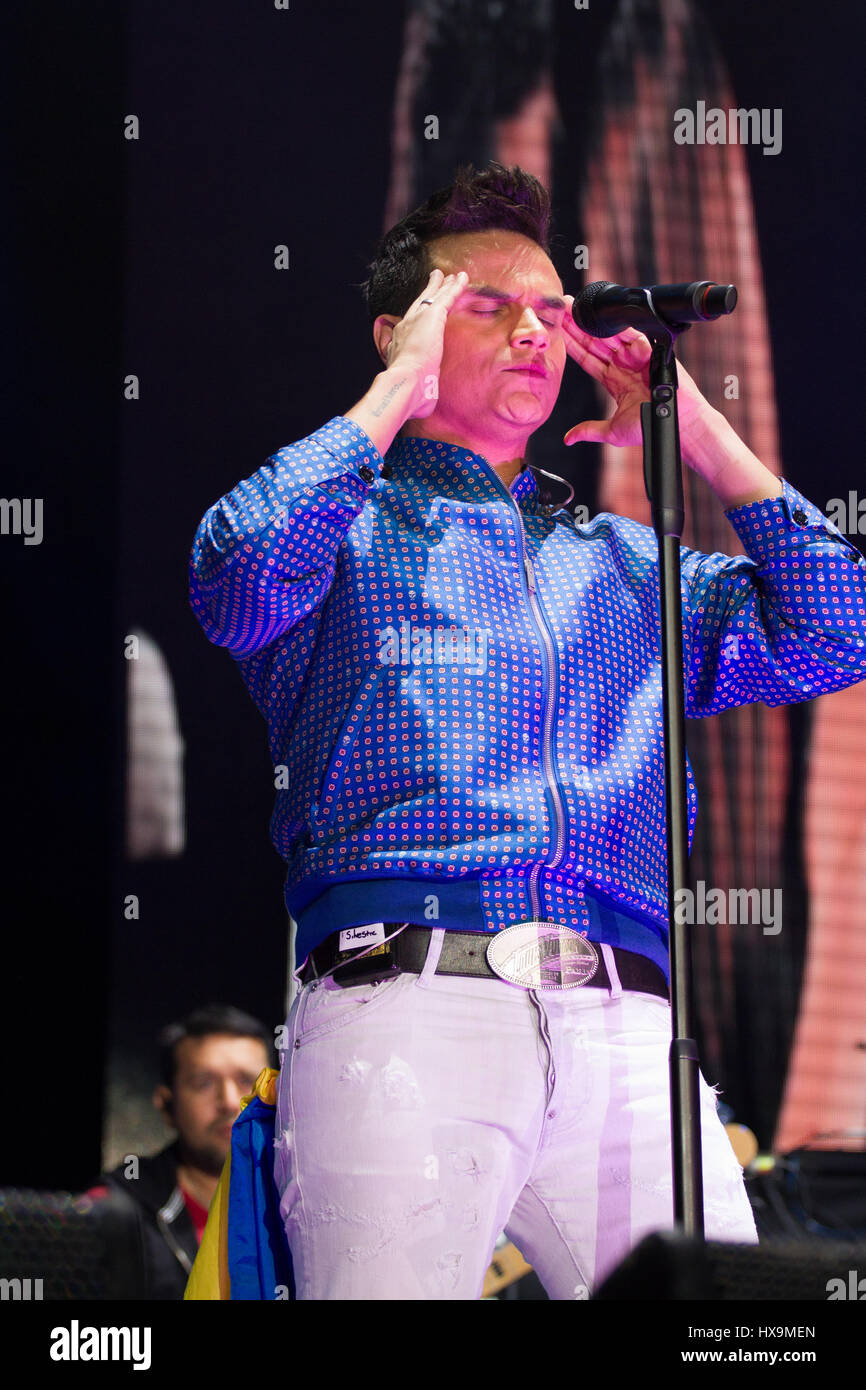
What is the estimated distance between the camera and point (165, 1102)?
326 cm

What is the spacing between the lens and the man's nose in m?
2.07

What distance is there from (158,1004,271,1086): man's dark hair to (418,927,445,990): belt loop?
5.52ft

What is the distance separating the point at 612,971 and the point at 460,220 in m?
1.08

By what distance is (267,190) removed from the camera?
3.48m

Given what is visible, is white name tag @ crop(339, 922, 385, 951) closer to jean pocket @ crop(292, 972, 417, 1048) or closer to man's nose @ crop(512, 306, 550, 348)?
jean pocket @ crop(292, 972, 417, 1048)

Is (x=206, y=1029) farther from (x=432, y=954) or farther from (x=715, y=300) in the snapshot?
(x=715, y=300)

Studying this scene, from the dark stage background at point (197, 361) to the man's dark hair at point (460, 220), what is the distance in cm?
116

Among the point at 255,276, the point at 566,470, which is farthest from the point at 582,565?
the point at 255,276

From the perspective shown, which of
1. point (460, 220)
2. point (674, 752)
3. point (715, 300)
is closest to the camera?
point (674, 752)
